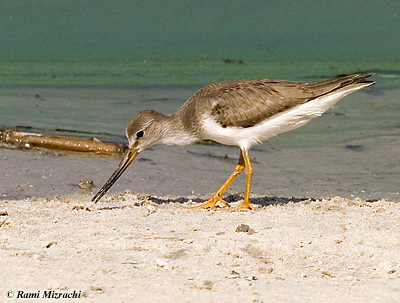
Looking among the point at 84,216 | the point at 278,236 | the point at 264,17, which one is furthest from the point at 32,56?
the point at 278,236

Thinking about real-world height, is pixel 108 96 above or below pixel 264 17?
below

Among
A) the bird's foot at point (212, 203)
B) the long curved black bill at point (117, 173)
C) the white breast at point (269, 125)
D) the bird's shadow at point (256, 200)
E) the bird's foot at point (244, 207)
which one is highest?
the white breast at point (269, 125)

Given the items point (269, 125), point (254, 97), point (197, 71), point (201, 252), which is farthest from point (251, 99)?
point (197, 71)

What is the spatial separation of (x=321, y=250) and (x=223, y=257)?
2.81 feet

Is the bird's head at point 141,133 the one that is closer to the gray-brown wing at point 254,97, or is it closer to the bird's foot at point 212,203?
the gray-brown wing at point 254,97

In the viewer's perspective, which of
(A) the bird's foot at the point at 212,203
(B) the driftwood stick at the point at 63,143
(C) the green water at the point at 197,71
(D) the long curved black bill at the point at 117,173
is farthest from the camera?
(B) the driftwood stick at the point at 63,143

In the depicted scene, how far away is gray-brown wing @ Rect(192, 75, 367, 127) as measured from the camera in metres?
8.02

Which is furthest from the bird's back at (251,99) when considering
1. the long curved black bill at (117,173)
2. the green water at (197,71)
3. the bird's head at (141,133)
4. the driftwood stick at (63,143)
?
the driftwood stick at (63,143)

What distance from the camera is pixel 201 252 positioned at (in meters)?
6.16

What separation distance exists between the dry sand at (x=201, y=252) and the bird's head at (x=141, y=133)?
53cm

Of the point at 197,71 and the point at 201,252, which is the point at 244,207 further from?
the point at 197,71

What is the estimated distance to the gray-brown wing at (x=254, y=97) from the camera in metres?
8.02

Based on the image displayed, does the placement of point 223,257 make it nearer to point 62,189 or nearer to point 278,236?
point 278,236

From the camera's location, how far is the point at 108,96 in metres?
14.2
